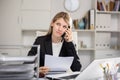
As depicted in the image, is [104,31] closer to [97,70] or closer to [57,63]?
[57,63]

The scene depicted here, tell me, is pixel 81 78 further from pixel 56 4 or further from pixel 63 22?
pixel 56 4

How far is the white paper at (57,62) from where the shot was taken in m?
1.74

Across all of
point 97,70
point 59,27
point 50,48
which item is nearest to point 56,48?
point 50,48

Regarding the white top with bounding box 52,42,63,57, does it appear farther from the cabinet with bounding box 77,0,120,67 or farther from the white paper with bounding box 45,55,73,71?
the cabinet with bounding box 77,0,120,67

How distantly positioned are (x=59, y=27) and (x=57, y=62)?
1.96ft

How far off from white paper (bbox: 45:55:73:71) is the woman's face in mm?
568

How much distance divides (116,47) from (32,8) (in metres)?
1.79

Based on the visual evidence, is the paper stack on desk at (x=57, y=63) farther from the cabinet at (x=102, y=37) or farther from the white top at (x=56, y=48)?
the cabinet at (x=102, y=37)

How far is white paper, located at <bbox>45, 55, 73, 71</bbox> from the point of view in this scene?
1738 mm

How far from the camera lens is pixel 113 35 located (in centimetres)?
464

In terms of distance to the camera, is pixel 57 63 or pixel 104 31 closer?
pixel 57 63

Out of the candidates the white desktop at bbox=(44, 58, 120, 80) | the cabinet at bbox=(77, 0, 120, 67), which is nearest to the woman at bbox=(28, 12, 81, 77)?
the white desktop at bbox=(44, 58, 120, 80)

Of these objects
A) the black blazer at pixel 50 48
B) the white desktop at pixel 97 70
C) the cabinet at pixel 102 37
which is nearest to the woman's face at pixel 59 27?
the black blazer at pixel 50 48

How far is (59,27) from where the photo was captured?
227cm
